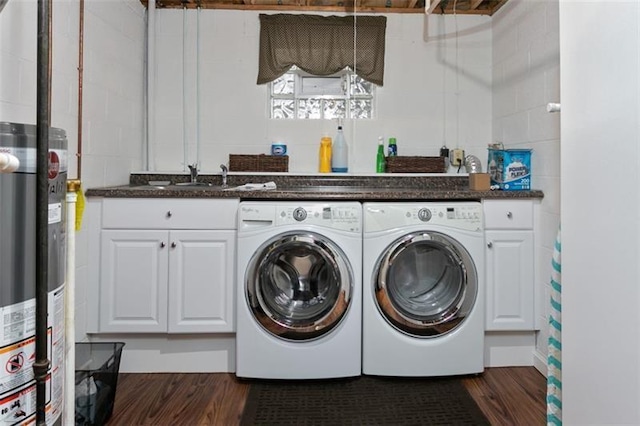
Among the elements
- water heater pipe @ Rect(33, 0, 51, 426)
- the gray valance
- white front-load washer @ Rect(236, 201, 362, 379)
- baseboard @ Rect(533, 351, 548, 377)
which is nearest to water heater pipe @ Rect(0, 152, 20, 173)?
water heater pipe @ Rect(33, 0, 51, 426)

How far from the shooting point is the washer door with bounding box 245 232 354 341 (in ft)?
6.79

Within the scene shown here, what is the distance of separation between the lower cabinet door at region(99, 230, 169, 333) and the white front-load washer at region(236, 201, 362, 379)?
1.39 ft

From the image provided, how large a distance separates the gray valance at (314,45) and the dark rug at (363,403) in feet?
6.80

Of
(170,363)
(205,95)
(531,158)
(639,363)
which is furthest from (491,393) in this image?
(205,95)

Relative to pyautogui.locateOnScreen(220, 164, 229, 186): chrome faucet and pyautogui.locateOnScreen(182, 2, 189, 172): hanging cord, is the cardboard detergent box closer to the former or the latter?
pyautogui.locateOnScreen(220, 164, 229, 186): chrome faucet

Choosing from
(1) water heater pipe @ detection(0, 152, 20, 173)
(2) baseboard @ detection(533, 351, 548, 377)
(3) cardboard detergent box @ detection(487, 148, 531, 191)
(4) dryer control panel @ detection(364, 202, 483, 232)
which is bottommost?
→ (2) baseboard @ detection(533, 351, 548, 377)

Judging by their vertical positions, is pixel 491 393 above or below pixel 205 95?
below

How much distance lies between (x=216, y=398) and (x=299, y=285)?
0.67m

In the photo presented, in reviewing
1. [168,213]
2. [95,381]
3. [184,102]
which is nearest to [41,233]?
[95,381]

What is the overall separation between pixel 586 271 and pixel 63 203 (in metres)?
1.30

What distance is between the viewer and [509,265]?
7.43ft

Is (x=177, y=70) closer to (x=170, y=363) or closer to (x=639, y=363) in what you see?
(x=170, y=363)

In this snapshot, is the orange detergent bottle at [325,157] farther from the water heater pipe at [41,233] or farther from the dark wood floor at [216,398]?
the water heater pipe at [41,233]

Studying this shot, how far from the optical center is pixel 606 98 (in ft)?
2.65
